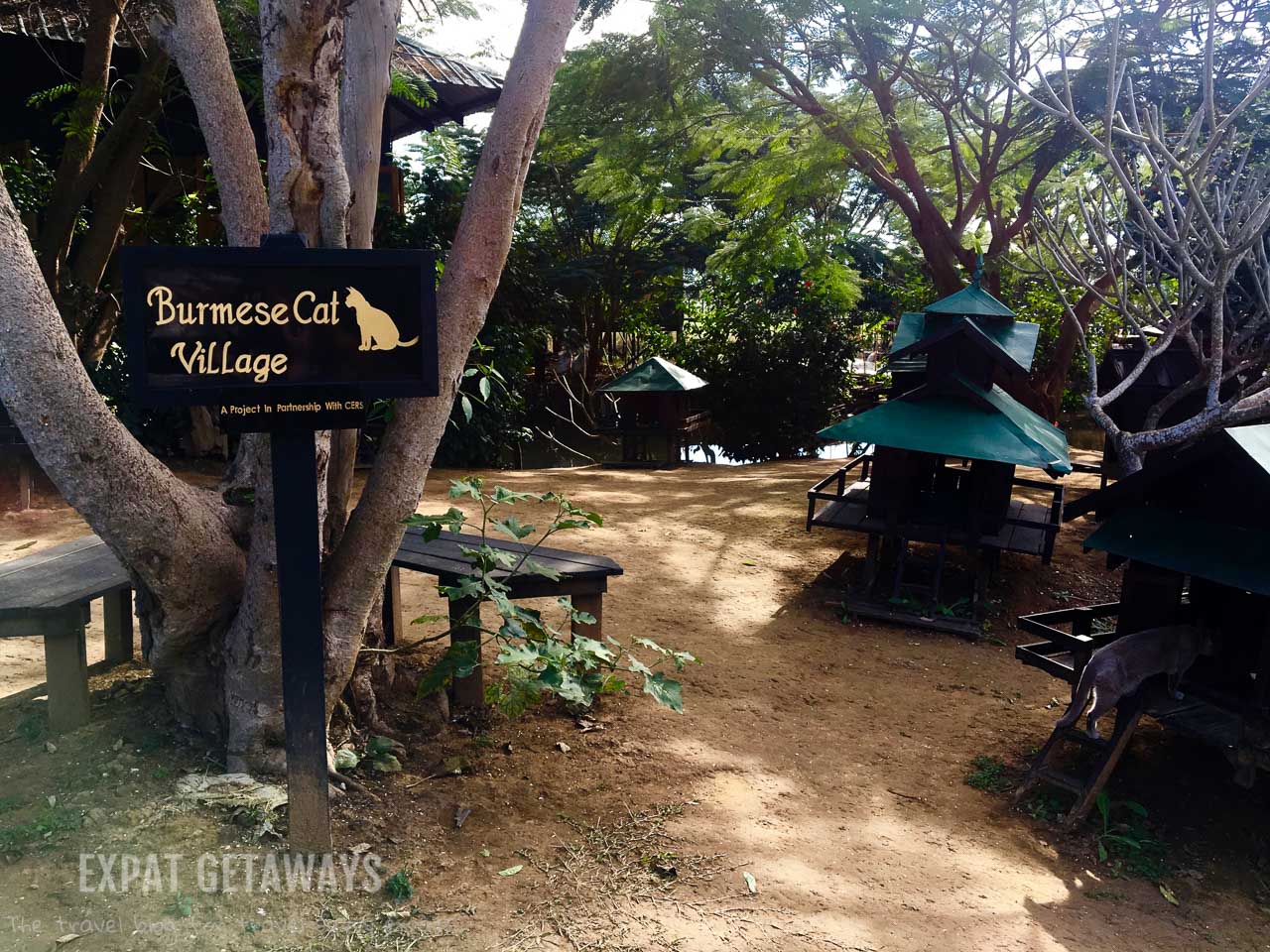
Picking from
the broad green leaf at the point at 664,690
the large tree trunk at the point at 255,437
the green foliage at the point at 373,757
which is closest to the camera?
the large tree trunk at the point at 255,437

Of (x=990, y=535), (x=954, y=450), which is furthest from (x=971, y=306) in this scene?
(x=990, y=535)

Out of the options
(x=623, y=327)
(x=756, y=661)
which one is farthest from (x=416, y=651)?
(x=623, y=327)

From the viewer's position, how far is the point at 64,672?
12.2 ft

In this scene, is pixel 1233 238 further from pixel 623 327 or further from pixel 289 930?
pixel 623 327

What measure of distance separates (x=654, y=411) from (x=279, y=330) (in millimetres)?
12217

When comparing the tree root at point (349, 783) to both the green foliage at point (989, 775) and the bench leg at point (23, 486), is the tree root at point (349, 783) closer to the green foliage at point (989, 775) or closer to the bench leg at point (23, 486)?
the green foliage at point (989, 775)

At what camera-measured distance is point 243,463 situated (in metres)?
3.88

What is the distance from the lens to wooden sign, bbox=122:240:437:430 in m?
2.69

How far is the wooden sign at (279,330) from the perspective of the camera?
269cm

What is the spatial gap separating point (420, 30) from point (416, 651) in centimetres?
1290

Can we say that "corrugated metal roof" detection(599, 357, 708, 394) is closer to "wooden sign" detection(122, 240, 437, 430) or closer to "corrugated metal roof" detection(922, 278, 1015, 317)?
"corrugated metal roof" detection(922, 278, 1015, 317)

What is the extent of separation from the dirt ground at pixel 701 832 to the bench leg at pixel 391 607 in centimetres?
100

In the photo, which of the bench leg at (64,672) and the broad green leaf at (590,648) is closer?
the broad green leaf at (590,648)

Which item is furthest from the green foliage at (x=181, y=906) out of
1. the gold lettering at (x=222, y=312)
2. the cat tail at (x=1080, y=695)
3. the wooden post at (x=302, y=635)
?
the cat tail at (x=1080, y=695)
